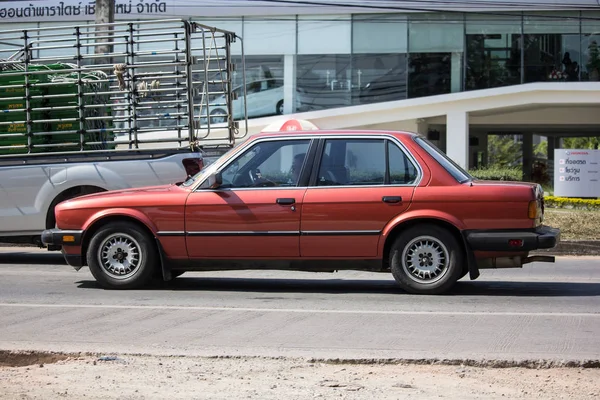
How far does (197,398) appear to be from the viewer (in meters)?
5.58

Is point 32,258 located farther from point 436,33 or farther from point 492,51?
point 492,51

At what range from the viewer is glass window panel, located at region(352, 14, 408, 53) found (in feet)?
108

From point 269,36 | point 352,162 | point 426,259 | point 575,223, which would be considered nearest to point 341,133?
point 352,162

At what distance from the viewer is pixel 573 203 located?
22688 millimetres

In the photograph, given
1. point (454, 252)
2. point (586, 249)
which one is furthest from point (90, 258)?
point (586, 249)

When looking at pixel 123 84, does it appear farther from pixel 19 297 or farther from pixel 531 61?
pixel 531 61

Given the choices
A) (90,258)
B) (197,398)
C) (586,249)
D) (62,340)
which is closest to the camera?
(197,398)

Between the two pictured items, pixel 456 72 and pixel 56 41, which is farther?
pixel 456 72

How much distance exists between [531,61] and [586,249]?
1827cm

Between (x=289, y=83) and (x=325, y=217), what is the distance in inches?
960

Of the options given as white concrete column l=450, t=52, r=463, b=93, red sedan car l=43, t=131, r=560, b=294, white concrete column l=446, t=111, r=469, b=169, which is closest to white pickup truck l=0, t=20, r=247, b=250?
red sedan car l=43, t=131, r=560, b=294

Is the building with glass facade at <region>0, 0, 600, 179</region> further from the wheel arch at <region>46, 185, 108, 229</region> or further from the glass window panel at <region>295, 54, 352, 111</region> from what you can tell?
the wheel arch at <region>46, 185, 108, 229</region>

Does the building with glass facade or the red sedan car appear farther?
the building with glass facade

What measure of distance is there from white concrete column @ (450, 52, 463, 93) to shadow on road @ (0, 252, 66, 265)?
20.1 metres
